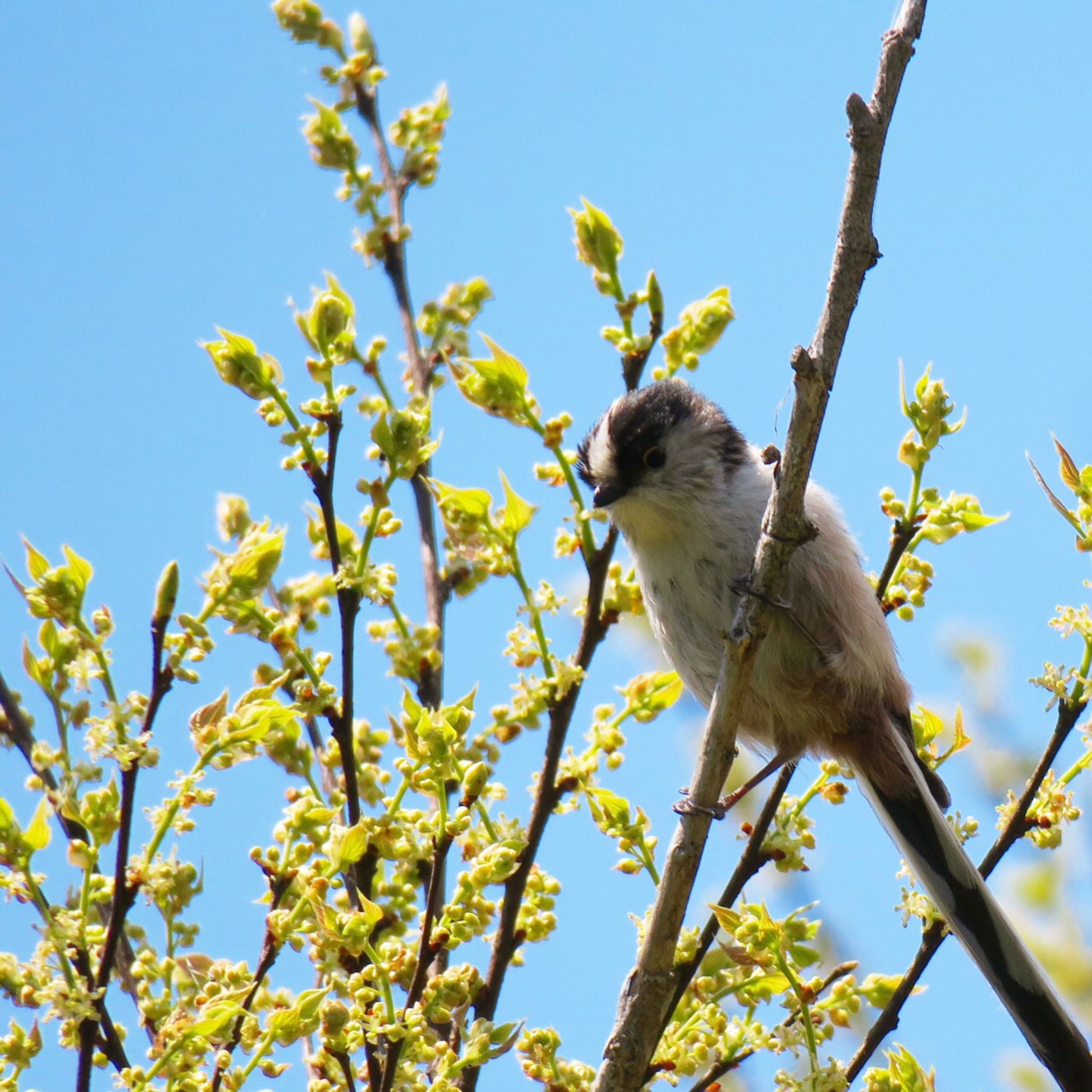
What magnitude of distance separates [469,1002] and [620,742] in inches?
18.5

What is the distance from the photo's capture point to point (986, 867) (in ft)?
5.50

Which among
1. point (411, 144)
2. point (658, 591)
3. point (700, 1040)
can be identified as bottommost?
point (700, 1040)

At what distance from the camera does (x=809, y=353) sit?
157cm

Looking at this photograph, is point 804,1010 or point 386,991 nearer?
point 386,991

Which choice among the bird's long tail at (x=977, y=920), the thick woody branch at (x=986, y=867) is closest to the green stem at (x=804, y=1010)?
the thick woody branch at (x=986, y=867)

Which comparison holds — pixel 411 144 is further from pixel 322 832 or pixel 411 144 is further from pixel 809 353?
pixel 322 832

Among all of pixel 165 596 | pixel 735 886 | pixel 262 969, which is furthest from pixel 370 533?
pixel 735 886

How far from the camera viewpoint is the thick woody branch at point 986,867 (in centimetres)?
157

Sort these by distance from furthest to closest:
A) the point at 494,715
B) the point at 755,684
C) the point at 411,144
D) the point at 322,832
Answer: the point at 755,684, the point at 411,144, the point at 494,715, the point at 322,832

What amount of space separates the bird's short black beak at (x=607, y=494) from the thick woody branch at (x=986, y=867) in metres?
1.05

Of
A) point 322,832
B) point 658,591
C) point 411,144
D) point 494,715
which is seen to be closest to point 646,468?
point 658,591

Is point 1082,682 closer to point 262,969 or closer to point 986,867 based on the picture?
point 986,867

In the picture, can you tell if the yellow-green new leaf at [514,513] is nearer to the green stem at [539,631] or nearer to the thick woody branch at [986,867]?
the green stem at [539,631]

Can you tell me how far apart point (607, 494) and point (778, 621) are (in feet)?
1.40
